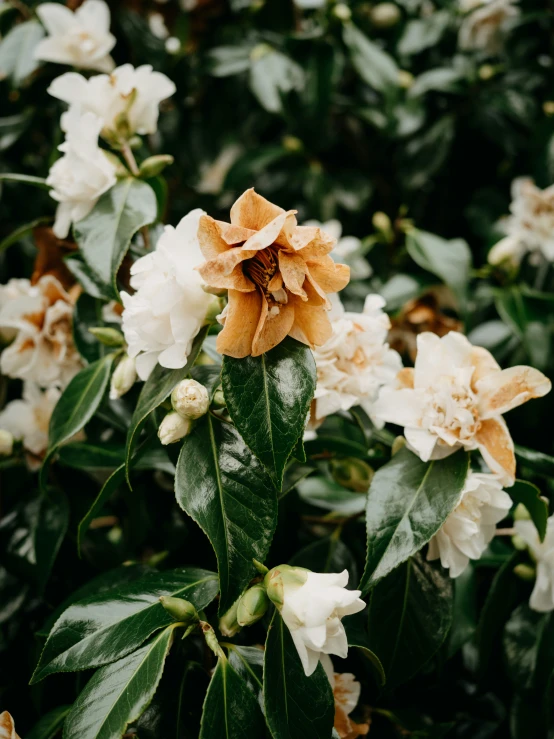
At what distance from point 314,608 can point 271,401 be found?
18 centimetres

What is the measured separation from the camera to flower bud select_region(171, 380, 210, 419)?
1.92 feet

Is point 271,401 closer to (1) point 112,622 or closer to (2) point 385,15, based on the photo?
(1) point 112,622

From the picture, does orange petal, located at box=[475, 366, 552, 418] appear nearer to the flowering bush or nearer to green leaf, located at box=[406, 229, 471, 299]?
the flowering bush

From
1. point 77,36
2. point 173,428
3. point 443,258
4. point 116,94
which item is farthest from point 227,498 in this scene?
point 77,36

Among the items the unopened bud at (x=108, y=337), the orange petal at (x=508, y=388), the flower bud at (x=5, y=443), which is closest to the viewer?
the orange petal at (x=508, y=388)

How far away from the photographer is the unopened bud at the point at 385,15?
1.38 metres

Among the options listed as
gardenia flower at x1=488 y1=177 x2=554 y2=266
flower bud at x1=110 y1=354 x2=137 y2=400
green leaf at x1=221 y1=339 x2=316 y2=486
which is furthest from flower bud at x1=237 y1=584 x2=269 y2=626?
gardenia flower at x1=488 y1=177 x2=554 y2=266

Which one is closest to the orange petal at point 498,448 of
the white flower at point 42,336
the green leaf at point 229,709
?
the green leaf at point 229,709

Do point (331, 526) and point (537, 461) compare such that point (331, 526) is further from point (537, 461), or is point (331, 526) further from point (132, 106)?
point (132, 106)

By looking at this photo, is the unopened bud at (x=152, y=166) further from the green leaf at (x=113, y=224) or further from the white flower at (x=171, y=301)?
the white flower at (x=171, y=301)

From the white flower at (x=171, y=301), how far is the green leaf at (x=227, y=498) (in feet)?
0.28

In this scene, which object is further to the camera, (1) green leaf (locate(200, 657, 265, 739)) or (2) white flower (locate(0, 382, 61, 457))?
(2) white flower (locate(0, 382, 61, 457))

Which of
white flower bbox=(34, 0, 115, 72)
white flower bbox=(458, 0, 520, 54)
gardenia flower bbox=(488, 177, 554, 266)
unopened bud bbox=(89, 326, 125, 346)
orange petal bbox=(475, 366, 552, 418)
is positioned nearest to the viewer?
orange petal bbox=(475, 366, 552, 418)

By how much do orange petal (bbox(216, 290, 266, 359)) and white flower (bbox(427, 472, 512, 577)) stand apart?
267 mm
